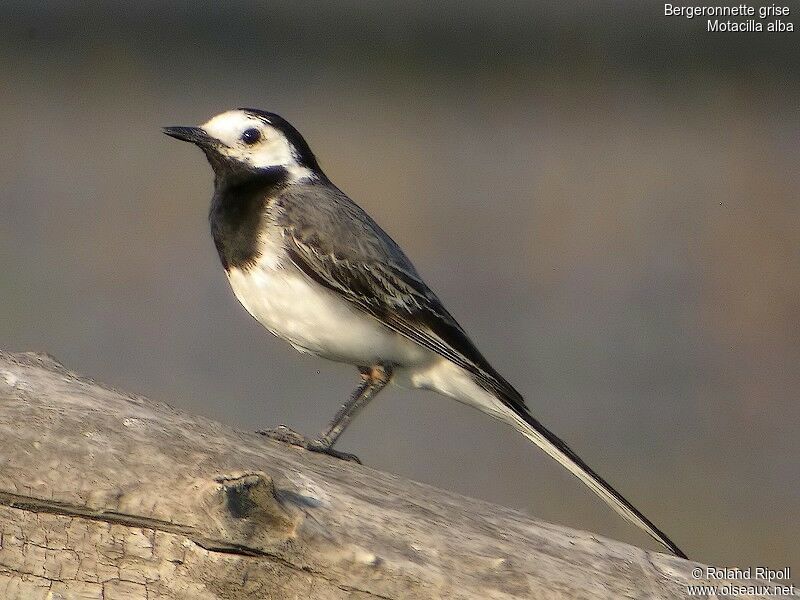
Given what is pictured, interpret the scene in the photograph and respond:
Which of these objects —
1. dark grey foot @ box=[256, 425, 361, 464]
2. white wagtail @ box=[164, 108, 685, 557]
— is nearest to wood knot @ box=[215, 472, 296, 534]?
dark grey foot @ box=[256, 425, 361, 464]

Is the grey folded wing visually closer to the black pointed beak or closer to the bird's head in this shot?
the bird's head

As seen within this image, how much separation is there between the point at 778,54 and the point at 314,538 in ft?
18.4

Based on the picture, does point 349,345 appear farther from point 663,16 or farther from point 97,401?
point 663,16

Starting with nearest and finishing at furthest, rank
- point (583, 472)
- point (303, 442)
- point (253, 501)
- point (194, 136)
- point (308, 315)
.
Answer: point (253, 501)
point (583, 472)
point (303, 442)
point (308, 315)
point (194, 136)

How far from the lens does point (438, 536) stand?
4133mm

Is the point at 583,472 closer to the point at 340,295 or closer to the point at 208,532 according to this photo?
the point at 340,295

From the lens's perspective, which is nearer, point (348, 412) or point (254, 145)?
point (348, 412)

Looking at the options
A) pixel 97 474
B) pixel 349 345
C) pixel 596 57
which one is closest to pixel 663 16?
pixel 596 57

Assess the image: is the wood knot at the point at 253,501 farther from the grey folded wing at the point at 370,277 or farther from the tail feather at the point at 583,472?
the grey folded wing at the point at 370,277

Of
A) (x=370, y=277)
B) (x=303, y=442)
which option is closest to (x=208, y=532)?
(x=303, y=442)

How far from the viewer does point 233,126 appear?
595 centimetres

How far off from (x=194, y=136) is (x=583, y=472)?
2048 mm

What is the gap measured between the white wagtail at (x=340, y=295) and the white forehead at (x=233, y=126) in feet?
0.09

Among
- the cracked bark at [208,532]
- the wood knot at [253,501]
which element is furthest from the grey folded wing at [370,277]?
the wood knot at [253,501]
